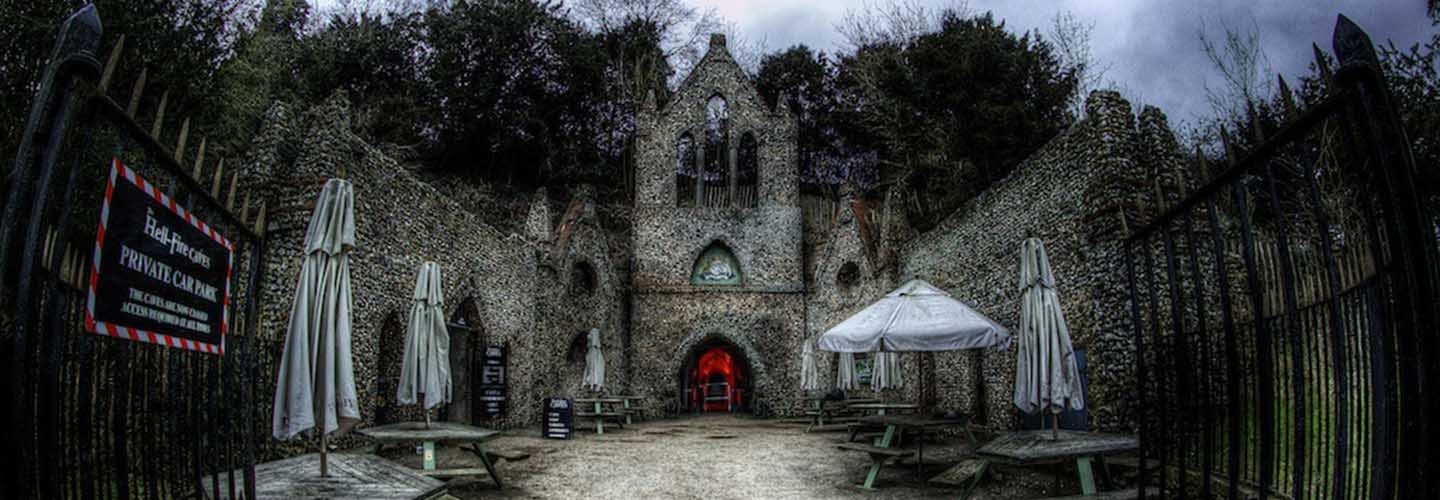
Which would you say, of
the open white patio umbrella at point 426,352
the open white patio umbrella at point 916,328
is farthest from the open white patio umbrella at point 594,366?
the open white patio umbrella at point 916,328

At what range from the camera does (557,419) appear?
13250 millimetres

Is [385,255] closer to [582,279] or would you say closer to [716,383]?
[582,279]

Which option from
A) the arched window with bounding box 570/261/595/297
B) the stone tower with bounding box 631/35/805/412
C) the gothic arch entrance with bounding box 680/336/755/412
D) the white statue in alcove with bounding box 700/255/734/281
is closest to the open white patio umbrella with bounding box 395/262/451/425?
the arched window with bounding box 570/261/595/297

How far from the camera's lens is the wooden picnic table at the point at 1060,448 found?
18.1ft

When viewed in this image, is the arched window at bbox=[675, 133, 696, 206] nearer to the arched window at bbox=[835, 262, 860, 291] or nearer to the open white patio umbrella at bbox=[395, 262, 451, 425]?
the arched window at bbox=[835, 262, 860, 291]

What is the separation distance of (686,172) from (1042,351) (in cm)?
2344

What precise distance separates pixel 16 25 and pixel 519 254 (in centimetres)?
877

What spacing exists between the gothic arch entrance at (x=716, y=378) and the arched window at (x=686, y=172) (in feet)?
15.3

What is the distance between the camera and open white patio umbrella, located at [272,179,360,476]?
→ 489 cm

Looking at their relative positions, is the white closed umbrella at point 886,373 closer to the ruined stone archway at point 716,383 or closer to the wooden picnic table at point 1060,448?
the wooden picnic table at point 1060,448

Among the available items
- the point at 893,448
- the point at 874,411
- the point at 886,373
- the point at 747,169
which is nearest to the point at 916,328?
the point at 893,448

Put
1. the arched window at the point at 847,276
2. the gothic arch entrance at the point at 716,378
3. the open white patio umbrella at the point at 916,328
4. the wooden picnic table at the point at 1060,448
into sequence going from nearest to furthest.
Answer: the wooden picnic table at the point at 1060,448 < the open white patio umbrella at the point at 916,328 < the arched window at the point at 847,276 < the gothic arch entrance at the point at 716,378

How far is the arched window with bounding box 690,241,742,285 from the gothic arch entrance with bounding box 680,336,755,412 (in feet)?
5.50

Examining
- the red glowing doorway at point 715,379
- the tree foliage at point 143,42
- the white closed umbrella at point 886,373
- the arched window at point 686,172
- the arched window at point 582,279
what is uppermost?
the arched window at point 686,172
